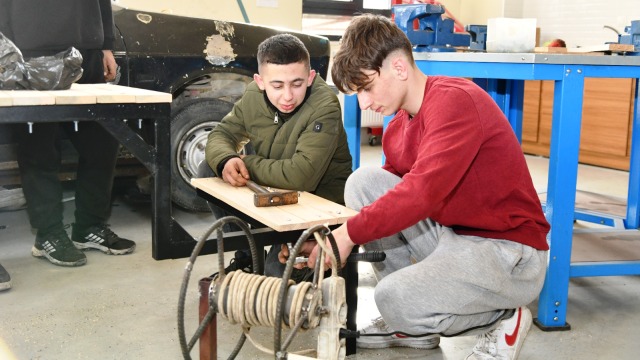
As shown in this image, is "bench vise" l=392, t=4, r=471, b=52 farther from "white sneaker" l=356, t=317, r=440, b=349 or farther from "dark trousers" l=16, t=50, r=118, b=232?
"dark trousers" l=16, t=50, r=118, b=232

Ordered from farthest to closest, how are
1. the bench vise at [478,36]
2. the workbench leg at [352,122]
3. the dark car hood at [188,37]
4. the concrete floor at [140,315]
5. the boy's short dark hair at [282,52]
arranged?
the bench vise at [478,36]
the dark car hood at [188,37]
the workbench leg at [352,122]
the boy's short dark hair at [282,52]
the concrete floor at [140,315]

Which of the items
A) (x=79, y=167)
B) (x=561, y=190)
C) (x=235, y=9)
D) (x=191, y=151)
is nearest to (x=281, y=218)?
(x=561, y=190)

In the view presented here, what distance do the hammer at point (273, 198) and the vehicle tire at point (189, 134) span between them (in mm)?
1650

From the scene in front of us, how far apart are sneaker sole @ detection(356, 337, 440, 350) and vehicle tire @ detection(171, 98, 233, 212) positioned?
175 centimetres

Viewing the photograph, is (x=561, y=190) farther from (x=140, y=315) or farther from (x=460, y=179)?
(x=140, y=315)

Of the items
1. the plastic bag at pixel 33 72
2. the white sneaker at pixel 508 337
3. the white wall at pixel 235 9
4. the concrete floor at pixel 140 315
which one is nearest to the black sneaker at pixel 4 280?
the concrete floor at pixel 140 315

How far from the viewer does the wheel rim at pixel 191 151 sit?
381 cm

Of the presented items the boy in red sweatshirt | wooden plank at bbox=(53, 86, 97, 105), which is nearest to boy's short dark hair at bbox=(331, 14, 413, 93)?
the boy in red sweatshirt

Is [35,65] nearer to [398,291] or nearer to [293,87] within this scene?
[293,87]

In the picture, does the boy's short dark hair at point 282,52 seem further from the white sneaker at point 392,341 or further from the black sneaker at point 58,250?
the black sneaker at point 58,250

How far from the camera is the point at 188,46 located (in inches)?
145

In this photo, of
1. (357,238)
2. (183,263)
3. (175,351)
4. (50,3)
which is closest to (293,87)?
(357,238)

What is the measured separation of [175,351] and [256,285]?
2.69ft

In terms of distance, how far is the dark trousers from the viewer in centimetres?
325
